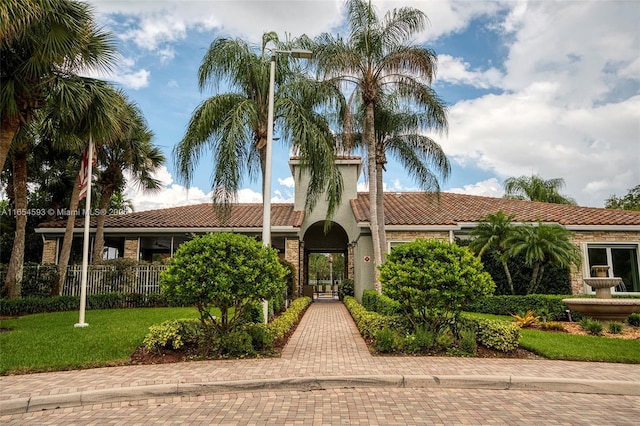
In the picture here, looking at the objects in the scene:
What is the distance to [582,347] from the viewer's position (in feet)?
28.3

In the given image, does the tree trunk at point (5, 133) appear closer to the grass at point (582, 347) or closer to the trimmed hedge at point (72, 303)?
the trimmed hedge at point (72, 303)

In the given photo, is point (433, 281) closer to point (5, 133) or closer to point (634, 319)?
point (634, 319)

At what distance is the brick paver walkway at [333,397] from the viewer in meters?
4.96

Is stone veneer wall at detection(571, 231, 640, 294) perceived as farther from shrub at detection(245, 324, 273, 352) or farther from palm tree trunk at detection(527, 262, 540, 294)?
shrub at detection(245, 324, 273, 352)

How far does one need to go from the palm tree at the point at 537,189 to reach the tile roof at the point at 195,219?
20035 mm

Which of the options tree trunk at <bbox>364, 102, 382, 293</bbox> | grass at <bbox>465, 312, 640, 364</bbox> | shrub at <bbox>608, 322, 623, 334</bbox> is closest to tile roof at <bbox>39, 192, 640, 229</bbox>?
tree trunk at <bbox>364, 102, 382, 293</bbox>

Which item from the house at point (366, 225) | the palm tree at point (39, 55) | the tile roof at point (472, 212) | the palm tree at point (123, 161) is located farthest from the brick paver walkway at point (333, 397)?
the palm tree at point (123, 161)

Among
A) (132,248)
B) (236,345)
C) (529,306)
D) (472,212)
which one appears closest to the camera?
(236,345)

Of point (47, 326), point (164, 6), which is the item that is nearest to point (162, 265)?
point (47, 326)

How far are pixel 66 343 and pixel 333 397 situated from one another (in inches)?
237

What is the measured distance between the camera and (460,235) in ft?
62.0

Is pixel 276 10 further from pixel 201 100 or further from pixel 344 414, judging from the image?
pixel 344 414

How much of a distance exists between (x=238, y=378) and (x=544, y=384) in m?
4.53

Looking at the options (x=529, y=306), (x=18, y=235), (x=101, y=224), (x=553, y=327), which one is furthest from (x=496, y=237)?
(x=18, y=235)
